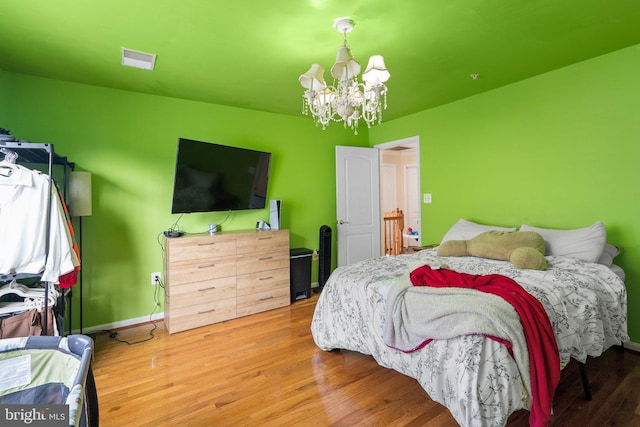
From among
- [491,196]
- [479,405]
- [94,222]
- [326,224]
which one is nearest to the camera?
[479,405]

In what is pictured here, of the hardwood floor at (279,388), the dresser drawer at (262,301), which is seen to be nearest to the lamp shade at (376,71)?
the hardwood floor at (279,388)

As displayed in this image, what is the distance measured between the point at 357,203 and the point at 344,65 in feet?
9.05

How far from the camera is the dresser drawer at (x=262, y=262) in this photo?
3.34m

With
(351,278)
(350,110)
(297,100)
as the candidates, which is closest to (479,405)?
(351,278)

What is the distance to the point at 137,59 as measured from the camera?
7.98 feet

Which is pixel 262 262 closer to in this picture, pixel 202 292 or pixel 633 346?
pixel 202 292

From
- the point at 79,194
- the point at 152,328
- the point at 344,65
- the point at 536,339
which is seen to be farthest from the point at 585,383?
the point at 79,194

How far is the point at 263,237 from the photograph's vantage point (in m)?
3.49

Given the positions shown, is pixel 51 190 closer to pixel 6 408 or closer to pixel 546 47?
pixel 6 408

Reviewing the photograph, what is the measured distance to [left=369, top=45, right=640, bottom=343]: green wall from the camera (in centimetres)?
247

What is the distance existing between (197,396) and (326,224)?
2846mm

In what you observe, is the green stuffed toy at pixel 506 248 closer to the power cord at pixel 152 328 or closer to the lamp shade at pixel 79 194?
the power cord at pixel 152 328

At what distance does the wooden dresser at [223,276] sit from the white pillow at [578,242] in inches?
104

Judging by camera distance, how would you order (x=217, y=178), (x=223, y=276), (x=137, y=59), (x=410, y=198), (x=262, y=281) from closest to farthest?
(x=137, y=59)
(x=223, y=276)
(x=217, y=178)
(x=262, y=281)
(x=410, y=198)
